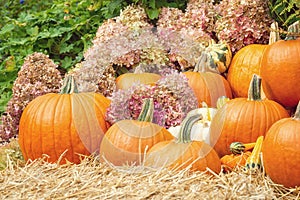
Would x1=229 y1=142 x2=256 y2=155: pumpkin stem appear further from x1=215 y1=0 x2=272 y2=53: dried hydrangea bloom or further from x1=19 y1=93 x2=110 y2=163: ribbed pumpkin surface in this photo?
x1=215 y1=0 x2=272 y2=53: dried hydrangea bloom

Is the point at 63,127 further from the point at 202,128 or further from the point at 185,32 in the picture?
the point at 185,32

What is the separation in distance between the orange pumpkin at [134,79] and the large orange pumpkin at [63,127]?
18.0 inches

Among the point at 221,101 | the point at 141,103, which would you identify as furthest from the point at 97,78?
the point at 221,101

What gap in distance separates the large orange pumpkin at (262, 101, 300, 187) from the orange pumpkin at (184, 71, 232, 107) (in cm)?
104

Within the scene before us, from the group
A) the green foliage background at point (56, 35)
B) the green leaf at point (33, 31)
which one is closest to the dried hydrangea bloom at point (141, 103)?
the green foliage background at point (56, 35)

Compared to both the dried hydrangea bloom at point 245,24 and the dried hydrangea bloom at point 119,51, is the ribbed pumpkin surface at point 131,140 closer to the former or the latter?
the dried hydrangea bloom at point 119,51

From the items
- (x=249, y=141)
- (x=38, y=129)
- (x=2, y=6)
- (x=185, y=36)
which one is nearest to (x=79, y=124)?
(x=38, y=129)

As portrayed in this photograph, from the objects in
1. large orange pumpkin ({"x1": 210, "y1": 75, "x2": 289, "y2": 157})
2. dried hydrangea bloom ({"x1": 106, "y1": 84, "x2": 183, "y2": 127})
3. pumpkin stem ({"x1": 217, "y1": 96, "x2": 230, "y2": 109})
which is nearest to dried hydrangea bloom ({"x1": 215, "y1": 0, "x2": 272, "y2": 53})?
pumpkin stem ({"x1": 217, "y1": 96, "x2": 230, "y2": 109})

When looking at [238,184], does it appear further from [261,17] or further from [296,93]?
[261,17]

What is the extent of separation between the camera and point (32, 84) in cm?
410

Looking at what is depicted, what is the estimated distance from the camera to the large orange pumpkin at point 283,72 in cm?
327

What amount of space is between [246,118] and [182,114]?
0.50 meters

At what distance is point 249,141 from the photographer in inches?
127

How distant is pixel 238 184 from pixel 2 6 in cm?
583
